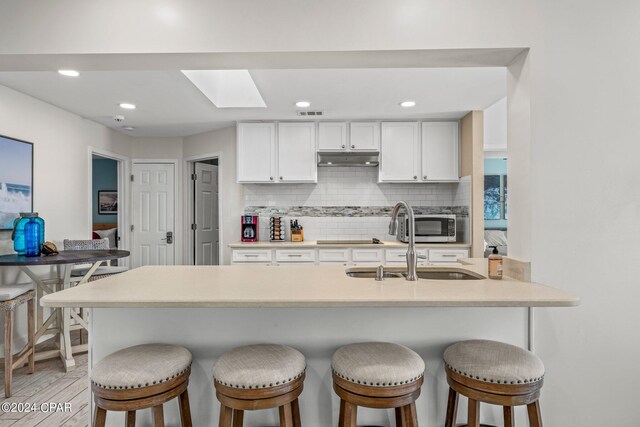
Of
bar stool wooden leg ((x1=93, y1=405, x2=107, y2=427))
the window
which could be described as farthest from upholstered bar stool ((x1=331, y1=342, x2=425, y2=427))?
the window

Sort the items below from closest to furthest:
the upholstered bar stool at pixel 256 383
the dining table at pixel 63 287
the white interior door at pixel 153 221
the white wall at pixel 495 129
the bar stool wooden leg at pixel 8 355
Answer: the upholstered bar stool at pixel 256 383 → the bar stool wooden leg at pixel 8 355 → the dining table at pixel 63 287 → the white wall at pixel 495 129 → the white interior door at pixel 153 221

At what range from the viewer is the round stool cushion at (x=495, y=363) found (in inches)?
52.7

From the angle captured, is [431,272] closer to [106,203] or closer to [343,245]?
[343,245]

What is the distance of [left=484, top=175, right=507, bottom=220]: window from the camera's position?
5.46 m

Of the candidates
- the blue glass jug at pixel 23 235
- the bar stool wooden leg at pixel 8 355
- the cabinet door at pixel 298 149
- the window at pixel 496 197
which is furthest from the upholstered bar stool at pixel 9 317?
the window at pixel 496 197

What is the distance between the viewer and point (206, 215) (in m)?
5.40

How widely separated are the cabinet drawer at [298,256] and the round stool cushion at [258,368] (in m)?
2.53

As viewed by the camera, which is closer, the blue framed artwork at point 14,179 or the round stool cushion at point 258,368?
the round stool cushion at point 258,368

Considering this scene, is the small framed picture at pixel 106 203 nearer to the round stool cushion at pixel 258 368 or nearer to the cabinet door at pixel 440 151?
the cabinet door at pixel 440 151

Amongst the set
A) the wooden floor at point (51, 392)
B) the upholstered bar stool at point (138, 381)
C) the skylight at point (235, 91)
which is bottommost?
the wooden floor at point (51, 392)

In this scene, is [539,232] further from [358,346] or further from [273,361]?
[273,361]

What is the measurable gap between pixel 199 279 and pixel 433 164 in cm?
333

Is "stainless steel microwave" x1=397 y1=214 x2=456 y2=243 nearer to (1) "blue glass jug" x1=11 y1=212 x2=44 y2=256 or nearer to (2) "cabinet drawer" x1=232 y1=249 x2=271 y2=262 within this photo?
(2) "cabinet drawer" x1=232 y1=249 x2=271 y2=262

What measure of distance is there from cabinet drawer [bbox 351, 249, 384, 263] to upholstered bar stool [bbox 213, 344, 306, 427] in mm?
2621
